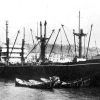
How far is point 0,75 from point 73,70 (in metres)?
22.7

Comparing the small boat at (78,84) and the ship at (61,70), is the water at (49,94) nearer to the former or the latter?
the small boat at (78,84)

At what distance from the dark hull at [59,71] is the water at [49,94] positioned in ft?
20.2

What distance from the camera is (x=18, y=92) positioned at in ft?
176

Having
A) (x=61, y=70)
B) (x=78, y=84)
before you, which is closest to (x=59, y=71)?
(x=61, y=70)

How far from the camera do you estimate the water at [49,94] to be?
4847cm

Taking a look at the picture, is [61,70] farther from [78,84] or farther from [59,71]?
[78,84]

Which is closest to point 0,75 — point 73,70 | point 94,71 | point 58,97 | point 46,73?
point 46,73

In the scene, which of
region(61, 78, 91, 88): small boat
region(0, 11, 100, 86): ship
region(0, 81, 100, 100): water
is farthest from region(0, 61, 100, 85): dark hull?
region(0, 81, 100, 100): water

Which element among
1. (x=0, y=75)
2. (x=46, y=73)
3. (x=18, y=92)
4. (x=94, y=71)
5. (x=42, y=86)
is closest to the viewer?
(x=18, y=92)

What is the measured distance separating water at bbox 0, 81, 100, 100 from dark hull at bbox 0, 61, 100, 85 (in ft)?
20.2

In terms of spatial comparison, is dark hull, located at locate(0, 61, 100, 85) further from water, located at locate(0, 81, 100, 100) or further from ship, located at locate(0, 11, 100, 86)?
water, located at locate(0, 81, 100, 100)

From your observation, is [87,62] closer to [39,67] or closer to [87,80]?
[87,80]

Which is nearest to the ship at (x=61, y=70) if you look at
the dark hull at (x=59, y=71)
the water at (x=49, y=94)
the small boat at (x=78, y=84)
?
the dark hull at (x=59, y=71)

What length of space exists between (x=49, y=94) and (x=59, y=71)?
17.4 m
